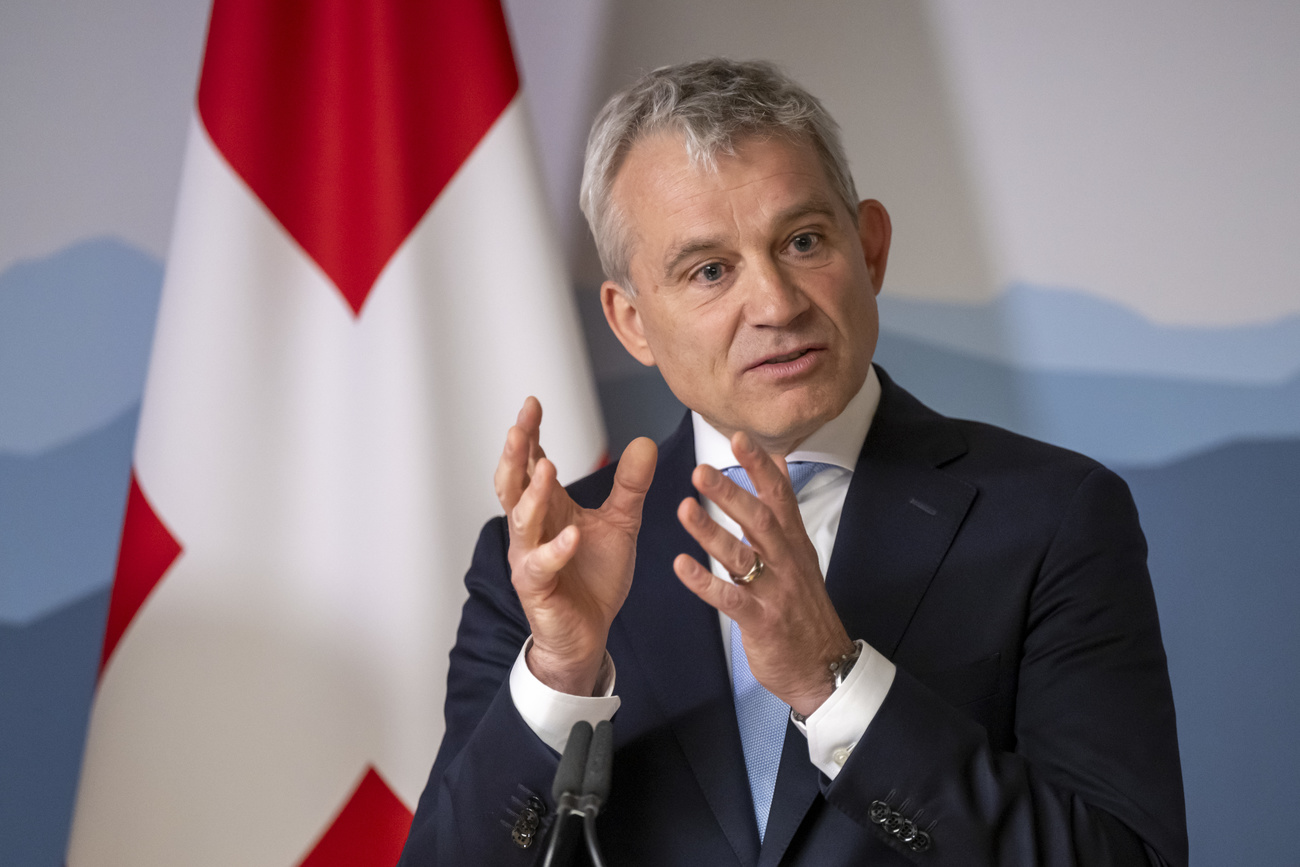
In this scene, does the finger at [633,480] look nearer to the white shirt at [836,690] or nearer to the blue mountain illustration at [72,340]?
the white shirt at [836,690]

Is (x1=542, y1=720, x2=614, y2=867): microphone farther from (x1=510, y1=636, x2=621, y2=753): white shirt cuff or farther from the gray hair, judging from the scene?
the gray hair

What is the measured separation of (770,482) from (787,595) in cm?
12

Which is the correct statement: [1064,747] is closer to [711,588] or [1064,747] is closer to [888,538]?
[888,538]

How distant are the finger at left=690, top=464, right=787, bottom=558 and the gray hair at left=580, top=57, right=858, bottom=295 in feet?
2.01

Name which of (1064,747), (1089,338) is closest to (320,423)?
(1064,747)

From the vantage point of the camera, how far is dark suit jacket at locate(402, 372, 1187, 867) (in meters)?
1.19

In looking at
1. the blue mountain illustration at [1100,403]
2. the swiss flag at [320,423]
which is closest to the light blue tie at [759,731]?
the swiss flag at [320,423]

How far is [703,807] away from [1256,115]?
6.68 feet

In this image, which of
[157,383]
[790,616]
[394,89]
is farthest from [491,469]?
[790,616]

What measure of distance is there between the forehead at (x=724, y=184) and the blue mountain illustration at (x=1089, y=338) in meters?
1.01

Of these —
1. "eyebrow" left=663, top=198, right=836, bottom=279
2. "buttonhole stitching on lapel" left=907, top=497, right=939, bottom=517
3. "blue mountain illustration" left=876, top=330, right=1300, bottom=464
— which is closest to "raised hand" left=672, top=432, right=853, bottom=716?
"buttonhole stitching on lapel" left=907, top=497, right=939, bottom=517

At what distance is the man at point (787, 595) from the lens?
118 cm

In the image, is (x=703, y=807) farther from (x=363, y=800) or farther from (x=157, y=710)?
(x=157, y=710)

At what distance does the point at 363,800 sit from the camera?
1.98m
